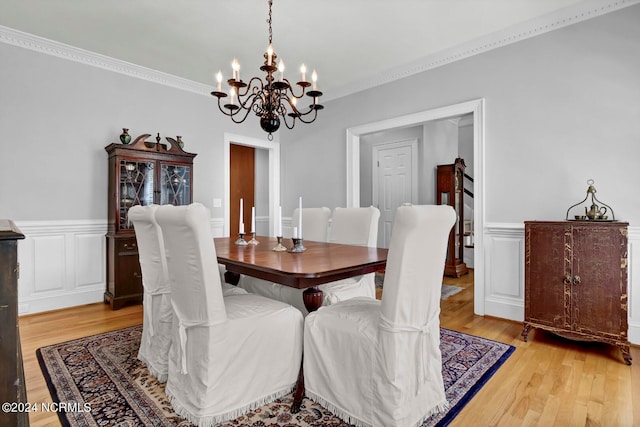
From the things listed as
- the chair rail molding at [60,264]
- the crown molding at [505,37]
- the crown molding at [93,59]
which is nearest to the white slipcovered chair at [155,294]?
the chair rail molding at [60,264]

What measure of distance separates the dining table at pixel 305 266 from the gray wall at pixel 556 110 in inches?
65.6

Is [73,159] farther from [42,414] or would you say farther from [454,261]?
[454,261]

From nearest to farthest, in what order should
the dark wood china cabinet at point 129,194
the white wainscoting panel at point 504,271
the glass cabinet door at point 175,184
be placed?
the white wainscoting panel at point 504,271
the dark wood china cabinet at point 129,194
the glass cabinet door at point 175,184

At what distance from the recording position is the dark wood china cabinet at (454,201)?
505 centimetres

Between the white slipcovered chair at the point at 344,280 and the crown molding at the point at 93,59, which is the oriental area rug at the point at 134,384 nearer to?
the white slipcovered chair at the point at 344,280

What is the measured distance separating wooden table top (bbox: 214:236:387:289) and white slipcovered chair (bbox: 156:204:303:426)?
22 centimetres

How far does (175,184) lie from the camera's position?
391 centimetres

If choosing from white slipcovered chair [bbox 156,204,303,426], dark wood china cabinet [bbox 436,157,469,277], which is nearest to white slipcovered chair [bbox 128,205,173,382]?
white slipcovered chair [bbox 156,204,303,426]

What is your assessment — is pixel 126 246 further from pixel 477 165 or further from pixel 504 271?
pixel 504 271

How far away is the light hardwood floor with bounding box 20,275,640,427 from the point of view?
165 cm

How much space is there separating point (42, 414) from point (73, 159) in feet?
8.62

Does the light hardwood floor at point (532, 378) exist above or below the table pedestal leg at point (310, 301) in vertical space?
below

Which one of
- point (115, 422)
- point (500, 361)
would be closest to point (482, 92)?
point (500, 361)

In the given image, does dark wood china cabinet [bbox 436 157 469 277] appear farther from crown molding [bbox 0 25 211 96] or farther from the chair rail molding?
the chair rail molding
